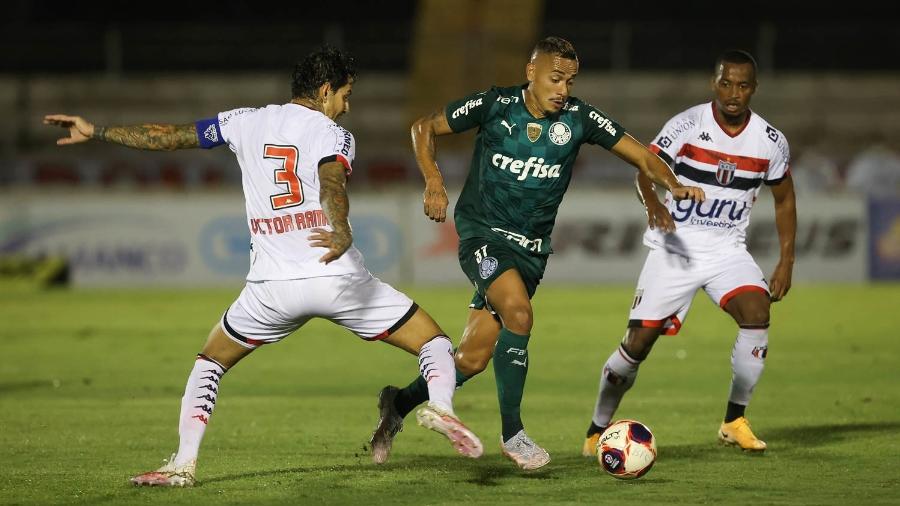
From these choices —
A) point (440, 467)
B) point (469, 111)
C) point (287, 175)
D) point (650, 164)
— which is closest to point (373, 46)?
point (469, 111)

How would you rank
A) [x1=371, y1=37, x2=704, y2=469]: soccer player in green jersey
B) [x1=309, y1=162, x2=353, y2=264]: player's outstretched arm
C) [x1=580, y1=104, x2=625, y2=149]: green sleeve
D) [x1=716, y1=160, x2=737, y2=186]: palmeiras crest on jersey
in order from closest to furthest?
[x1=309, y1=162, x2=353, y2=264]: player's outstretched arm
[x1=371, y1=37, x2=704, y2=469]: soccer player in green jersey
[x1=580, y1=104, x2=625, y2=149]: green sleeve
[x1=716, y1=160, x2=737, y2=186]: palmeiras crest on jersey

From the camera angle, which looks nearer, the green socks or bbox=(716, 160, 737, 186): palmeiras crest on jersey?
the green socks

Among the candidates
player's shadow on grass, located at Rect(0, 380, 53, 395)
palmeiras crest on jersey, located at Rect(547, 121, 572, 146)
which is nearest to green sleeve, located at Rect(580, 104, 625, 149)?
palmeiras crest on jersey, located at Rect(547, 121, 572, 146)

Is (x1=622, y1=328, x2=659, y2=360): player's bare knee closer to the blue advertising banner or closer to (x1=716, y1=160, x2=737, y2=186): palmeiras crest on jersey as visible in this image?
(x1=716, y1=160, x2=737, y2=186): palmeiras crest on jersey

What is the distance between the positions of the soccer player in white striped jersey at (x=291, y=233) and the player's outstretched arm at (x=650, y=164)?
157 centimetres

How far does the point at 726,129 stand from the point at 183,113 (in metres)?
19.8

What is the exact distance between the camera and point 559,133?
24.3 ft

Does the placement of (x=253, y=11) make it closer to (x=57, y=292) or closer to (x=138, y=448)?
(x=57, y=292)

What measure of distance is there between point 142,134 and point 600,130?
2516 millimetres

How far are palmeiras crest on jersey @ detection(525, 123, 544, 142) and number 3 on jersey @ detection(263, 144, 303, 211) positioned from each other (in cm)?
148

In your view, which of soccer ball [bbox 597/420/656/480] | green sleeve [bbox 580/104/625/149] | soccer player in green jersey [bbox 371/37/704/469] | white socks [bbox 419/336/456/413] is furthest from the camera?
green sleeve [bbox 580/104/625/149]

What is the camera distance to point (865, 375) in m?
11.4

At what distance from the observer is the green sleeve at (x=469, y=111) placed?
7453 millimetres

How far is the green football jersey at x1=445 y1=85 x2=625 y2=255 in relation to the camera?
7410 mm
